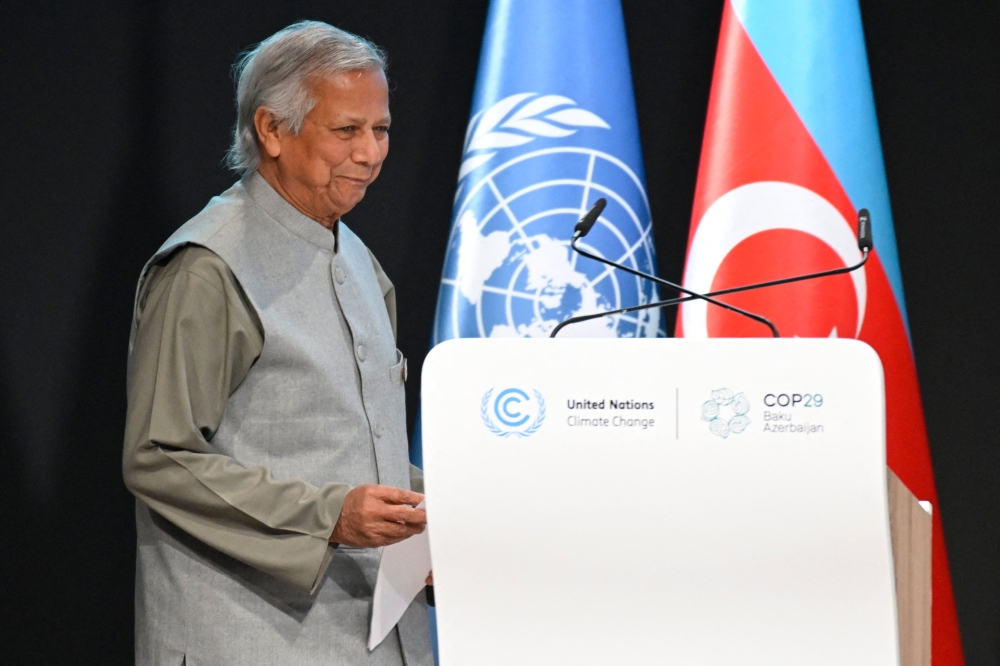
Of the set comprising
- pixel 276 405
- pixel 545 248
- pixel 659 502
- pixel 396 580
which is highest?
pixel 545 248

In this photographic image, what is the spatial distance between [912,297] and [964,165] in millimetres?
364

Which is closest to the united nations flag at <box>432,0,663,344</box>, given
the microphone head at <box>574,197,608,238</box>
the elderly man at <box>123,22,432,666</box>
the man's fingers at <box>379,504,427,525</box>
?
the elderly man at <box>123,22,432,666</box>

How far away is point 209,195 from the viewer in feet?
8.30

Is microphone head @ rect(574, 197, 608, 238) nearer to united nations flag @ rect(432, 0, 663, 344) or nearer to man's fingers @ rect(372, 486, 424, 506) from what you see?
man's fingers @ rect(372, 486, 424, 506)

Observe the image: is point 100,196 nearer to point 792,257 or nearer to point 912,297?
point 792,257

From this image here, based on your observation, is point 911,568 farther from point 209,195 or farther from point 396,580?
point 209,195

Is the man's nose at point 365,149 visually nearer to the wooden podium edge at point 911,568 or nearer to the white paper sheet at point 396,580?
the white paper sheet at point 396,580

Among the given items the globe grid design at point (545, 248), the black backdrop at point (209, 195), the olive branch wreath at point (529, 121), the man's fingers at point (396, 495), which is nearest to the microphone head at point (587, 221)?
the man's fingers at point (396, 495)

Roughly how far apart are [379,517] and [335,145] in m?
0.56

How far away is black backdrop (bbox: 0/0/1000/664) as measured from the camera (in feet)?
7.77

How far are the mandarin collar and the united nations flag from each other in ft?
Result: 2.48

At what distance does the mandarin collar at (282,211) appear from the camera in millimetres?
1451

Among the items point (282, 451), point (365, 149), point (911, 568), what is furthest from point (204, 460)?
point (911, 568)

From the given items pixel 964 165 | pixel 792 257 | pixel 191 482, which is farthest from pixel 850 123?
pixel 191 482
